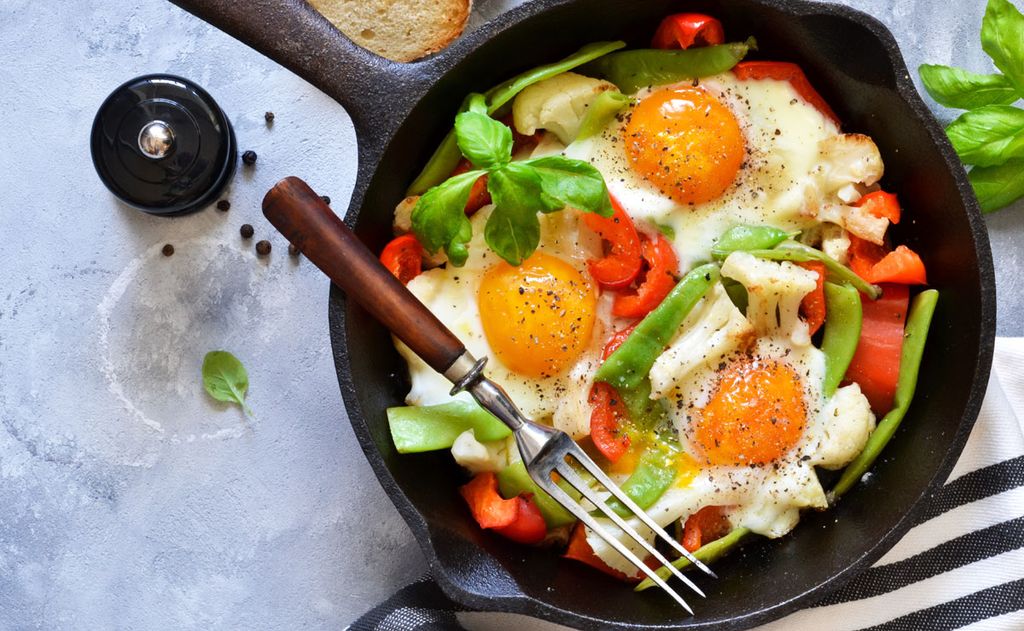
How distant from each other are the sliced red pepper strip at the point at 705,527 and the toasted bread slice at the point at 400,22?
77.3 inches

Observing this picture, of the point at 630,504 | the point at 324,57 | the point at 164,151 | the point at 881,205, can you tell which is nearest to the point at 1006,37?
the point at 881,205

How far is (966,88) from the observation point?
3443mm

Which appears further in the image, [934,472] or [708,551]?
[708,551]

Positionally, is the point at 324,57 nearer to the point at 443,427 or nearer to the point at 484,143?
the point at 484,143

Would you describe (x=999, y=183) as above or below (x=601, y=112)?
below

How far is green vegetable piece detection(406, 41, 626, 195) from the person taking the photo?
322 cm

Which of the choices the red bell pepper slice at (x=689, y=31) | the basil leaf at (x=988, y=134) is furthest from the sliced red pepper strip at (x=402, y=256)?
the basil leaf at (x=988, y=134)

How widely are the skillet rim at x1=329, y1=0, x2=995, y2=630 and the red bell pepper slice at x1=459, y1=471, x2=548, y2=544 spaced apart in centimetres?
29

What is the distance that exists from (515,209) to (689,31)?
887mm

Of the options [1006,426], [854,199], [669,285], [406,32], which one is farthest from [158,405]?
[1006,426]

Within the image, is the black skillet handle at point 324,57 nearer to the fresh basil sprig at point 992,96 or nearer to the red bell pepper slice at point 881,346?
the red bell pepper slice at point 881,346

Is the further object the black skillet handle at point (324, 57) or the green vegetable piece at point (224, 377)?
the green vegetable piece at point (224, 377)

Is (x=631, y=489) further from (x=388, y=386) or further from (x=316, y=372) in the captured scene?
(x=316, y=372)

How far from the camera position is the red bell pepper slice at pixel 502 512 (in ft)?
10.6
